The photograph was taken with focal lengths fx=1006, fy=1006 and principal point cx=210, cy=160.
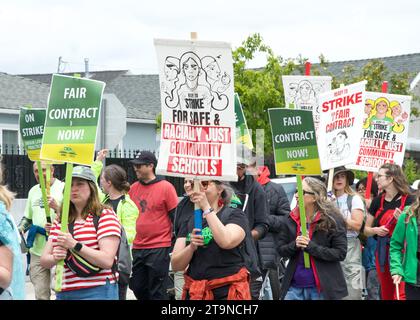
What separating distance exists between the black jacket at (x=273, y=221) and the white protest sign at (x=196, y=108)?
340cm

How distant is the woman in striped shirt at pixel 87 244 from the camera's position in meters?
6.84

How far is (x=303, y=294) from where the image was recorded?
8281 mm

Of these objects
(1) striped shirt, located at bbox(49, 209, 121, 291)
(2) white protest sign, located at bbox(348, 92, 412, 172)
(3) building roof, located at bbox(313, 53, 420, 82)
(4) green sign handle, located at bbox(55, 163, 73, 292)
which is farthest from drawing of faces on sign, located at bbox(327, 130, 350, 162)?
(3) building roof, located at bbox(313, 53, 420, 82)

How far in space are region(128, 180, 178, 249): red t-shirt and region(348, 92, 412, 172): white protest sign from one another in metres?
2.43

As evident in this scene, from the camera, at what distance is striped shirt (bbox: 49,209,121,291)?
22.9ft

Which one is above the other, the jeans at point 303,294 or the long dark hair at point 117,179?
the long dark hair at point 117,179

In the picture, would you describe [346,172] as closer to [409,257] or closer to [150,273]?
[150,273]

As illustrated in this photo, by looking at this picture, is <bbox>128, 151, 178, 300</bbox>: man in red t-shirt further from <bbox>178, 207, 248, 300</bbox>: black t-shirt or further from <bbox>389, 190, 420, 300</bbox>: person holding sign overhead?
<bbox>178, 207, 248, 300</bbox>: black t-shirt

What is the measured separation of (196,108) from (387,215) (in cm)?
402

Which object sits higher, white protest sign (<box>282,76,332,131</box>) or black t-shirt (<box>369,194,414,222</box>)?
white protest sign (<box>282,76,332,131</box>)

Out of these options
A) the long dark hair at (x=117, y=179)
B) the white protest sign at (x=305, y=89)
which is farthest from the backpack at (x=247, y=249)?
the white protest sign at (x=305, y=89)

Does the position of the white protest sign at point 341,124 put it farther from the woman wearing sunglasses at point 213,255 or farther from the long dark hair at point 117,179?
the woman wearing sunglasses at point 213,255

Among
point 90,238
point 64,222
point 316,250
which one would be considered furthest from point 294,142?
point 64,222
